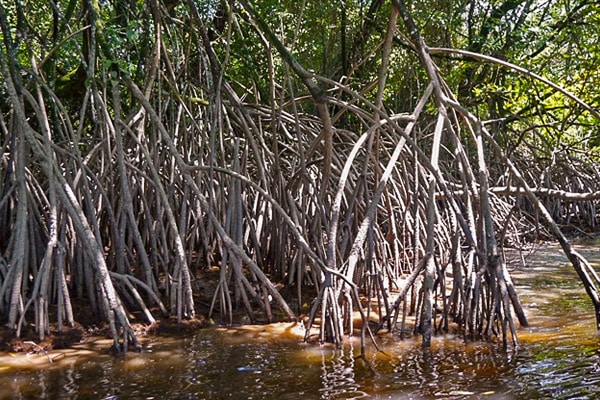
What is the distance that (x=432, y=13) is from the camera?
8.49 metres

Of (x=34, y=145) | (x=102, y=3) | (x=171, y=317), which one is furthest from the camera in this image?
(x=102, y=3)

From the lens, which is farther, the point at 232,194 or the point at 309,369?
the point at 232,194

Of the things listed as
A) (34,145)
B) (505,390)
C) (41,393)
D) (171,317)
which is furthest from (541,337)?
(34,145)

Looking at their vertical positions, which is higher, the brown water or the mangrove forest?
the mangrove forest

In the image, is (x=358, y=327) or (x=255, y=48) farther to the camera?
(x=255, y=48)

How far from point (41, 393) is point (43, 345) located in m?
0.67

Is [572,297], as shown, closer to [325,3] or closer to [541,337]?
[541,337]

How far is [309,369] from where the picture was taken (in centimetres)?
350

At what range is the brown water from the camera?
3.14 m

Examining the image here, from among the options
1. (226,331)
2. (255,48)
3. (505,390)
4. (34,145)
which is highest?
(255,48)

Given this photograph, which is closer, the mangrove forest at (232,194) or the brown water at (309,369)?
the brown water at (309,369)

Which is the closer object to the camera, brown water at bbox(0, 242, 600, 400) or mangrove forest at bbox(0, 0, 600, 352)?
brown water at bbox(0, 242, 600, 400)

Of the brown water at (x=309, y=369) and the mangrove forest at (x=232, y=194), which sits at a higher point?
the mangrove forest at (x=232, y=194)

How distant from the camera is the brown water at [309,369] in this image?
10.3 feet
